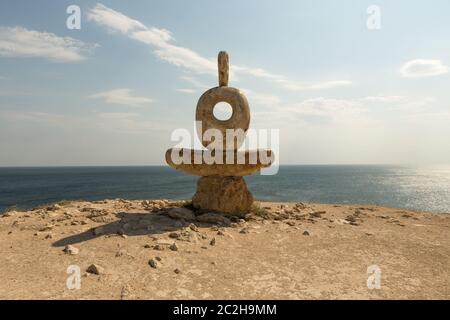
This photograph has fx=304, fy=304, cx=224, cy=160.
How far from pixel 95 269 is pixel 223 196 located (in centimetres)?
580

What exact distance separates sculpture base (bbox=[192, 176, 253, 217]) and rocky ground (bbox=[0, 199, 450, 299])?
0.57 m

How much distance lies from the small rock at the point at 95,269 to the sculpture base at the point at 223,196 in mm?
5510

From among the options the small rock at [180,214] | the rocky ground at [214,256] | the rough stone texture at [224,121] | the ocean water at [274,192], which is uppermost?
the rough stone texture at [224,121]

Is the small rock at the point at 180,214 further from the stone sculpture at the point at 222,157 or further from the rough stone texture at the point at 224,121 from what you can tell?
the rough stone texture at the point at 224,121

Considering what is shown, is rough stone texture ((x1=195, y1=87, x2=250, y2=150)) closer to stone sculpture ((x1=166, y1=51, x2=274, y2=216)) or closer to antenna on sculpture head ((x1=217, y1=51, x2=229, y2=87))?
stone sculpture ((x1=166, y1=51, x2=274, y2=216))

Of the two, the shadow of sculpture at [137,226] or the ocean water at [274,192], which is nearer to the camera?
the shadow of sculpture at [137,226]

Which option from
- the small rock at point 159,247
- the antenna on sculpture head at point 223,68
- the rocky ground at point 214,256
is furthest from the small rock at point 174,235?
the antenna on sculpture head at point 223,68

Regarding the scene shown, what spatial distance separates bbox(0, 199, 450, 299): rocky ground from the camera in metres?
5.37

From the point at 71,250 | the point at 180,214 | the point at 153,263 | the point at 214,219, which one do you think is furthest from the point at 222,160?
the point at 71,250

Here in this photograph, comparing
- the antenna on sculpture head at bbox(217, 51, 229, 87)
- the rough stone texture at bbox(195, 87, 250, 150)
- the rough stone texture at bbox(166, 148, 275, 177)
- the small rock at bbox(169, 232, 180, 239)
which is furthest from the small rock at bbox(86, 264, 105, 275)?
the antenna on sculpture head at bbox(217, 51, 229, 87)

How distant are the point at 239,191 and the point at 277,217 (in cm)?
168

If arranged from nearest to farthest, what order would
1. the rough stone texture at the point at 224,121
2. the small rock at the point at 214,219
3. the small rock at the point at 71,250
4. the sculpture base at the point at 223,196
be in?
the small rock at the point at 71,250 → the small rock at the point at 214,219 → the sculpture base at the point at 223,196 → the rough stone texture at the point at 224,121

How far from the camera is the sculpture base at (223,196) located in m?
11.1
